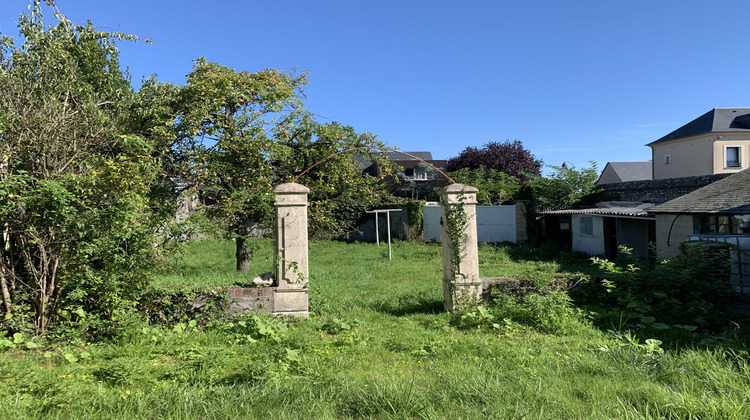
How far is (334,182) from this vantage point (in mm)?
10078

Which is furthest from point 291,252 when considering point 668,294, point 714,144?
point 714,144

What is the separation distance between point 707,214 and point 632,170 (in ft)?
95.3

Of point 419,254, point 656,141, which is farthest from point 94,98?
point 656,141

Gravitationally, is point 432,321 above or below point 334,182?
below

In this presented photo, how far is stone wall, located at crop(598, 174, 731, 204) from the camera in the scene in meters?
13.2

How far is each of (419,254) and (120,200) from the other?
33.8 feet

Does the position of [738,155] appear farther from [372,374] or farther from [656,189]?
[372,374]

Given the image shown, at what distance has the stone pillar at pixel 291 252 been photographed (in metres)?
5.66

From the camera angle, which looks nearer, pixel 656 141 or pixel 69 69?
pixel 69 69

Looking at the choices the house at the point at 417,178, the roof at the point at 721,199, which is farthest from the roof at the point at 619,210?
the house at the point at 417,178

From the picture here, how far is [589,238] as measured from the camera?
13391mm

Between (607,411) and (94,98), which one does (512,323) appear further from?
(94,98)

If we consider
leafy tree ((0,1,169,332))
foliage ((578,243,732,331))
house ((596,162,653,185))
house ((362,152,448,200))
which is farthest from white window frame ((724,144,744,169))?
leafy tree ((0,1,169,332))

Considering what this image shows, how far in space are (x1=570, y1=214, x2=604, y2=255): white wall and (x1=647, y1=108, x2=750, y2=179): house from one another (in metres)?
15.7
